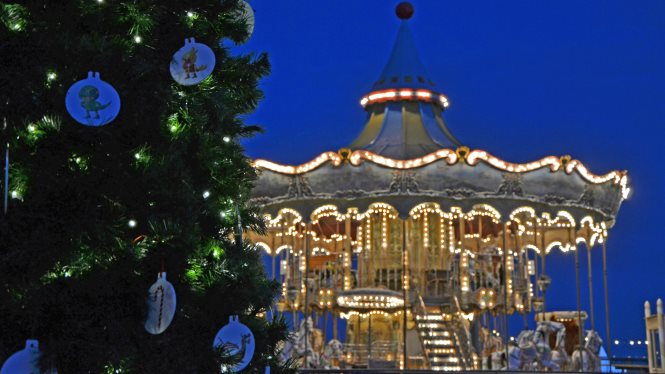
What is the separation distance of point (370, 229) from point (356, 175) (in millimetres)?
2726

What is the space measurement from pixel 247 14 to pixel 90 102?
68.4 inches

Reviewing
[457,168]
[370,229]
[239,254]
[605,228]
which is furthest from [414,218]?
[239,254]

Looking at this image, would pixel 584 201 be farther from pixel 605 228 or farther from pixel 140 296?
pixel 140 296

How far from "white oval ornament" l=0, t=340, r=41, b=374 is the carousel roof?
12079 mm

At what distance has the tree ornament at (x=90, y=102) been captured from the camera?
11.5ft

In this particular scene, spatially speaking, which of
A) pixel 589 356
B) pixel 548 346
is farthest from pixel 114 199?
pixel 589 356

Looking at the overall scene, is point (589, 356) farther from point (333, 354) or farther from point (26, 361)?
point (26, 361)

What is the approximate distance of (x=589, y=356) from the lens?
1586 centimetres

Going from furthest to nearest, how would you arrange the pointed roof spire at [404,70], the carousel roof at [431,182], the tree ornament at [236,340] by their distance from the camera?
the pointed roof spire at [404,70]
the carousel roof at [431,182]
the tree ornament at [236,340]

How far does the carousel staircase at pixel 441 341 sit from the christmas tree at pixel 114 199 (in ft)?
39.8

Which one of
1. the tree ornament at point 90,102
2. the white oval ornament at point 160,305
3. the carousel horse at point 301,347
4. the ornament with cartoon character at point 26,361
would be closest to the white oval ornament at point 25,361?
the ornament with cartoon character at point 26,361

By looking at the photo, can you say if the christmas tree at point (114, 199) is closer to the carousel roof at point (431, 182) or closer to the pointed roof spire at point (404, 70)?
the carousel roof at point (431, 182)

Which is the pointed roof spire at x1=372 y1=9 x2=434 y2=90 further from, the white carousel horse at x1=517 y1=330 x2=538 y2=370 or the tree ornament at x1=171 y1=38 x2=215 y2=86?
the tree ornament at x1=171 y1=38 x2=215 y2=86

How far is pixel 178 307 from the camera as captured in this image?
12.8 feet
